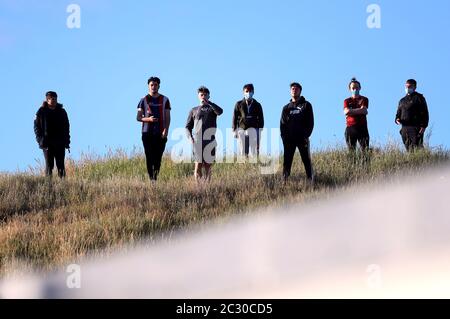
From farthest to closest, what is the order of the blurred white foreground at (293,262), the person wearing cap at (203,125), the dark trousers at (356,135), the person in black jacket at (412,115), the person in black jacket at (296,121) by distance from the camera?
the person in black jacket at (412,115)
the dark trousers at (356,135)
the person wearing cap at (203,125)
the person in black jacket at (296,121)
the blurred white foreground at (293,262)

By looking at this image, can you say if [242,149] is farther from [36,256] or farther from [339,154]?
[36,256]

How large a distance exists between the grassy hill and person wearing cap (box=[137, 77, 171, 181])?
3.16 feet

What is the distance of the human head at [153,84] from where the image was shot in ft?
46.0

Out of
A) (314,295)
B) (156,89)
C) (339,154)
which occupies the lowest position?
(314,295)

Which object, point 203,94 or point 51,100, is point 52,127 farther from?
point 203,94

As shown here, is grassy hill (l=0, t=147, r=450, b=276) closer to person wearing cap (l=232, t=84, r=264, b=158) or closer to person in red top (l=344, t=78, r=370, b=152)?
person wearing cap (l=232, t=84, r=264, b=158)

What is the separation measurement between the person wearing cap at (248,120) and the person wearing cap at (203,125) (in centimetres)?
199

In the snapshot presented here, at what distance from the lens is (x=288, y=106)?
13.4 m

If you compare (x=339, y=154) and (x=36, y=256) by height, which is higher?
(x=339, y=154)

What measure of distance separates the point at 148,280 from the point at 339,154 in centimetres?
957

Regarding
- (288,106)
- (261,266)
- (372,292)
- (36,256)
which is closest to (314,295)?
(372,292)

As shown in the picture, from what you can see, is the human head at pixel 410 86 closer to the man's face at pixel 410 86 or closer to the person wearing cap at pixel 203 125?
the man's face at pixel 410 86

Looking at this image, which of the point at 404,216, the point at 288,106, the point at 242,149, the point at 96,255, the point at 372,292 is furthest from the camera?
the point at 242,149

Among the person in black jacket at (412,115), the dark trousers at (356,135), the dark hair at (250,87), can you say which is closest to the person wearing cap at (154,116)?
the dark hair at (250,87)
